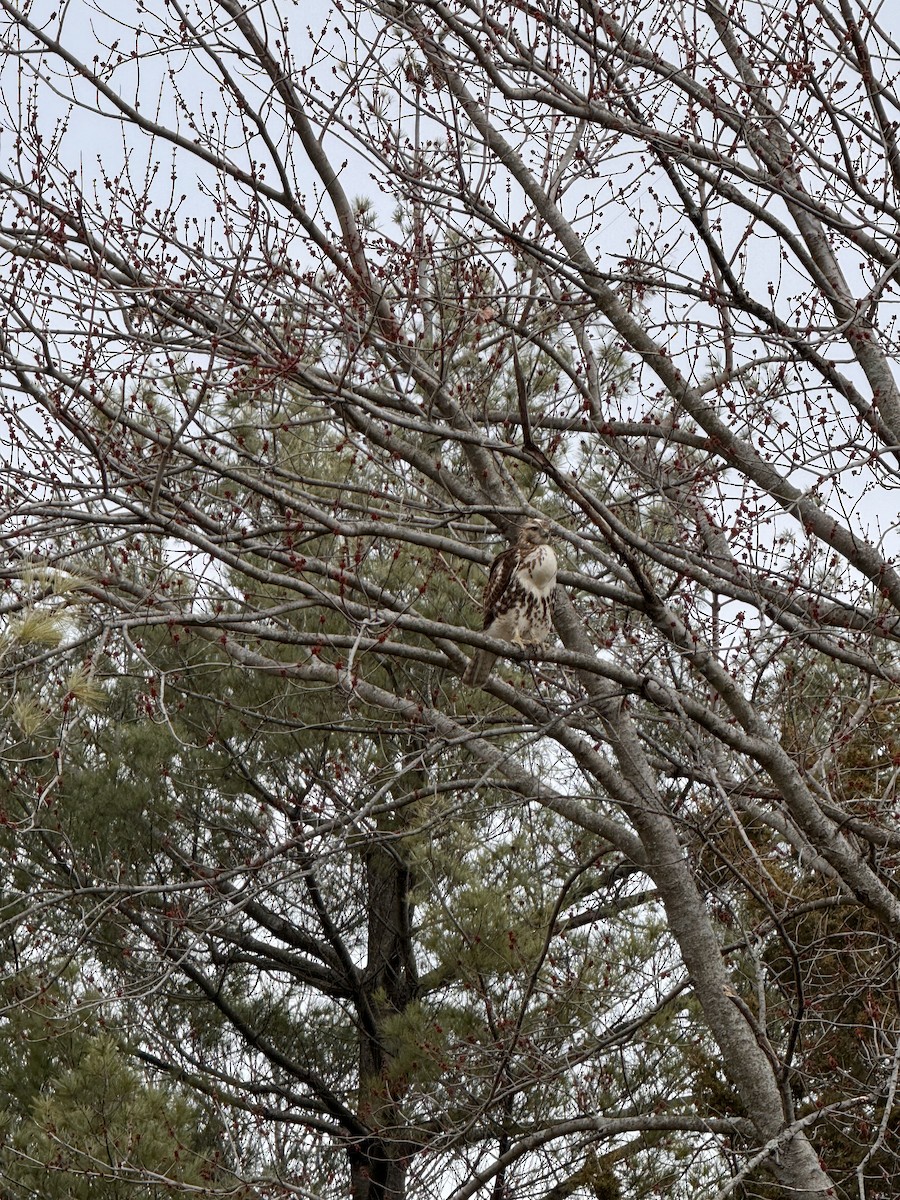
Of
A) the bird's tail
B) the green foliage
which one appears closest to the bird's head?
the bird's tail

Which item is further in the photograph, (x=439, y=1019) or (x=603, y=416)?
(x=439, y=1019)

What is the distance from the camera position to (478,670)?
15.4 ft

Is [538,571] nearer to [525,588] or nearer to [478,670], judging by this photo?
[525,588]

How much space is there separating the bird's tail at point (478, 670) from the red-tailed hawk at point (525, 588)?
25 centimetres

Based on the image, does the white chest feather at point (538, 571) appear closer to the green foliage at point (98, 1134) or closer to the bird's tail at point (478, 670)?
the bird's tail at point (478, 670)

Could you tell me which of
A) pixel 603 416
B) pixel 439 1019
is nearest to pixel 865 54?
pixel 603 416

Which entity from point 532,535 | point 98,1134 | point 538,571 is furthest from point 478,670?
point 98,1134

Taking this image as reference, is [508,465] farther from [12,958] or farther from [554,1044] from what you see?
[12,958]

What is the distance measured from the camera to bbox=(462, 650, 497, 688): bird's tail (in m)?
4.58

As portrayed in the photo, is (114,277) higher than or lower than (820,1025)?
higher

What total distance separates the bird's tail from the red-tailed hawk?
0.81 ft

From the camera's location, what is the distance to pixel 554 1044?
6.35 metres

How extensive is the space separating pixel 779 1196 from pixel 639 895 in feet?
6.12

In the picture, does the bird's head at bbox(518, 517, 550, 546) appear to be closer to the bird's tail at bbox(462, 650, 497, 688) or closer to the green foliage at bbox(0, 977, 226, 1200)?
the bird's tail at bbox(462, 650, 497, 688)
